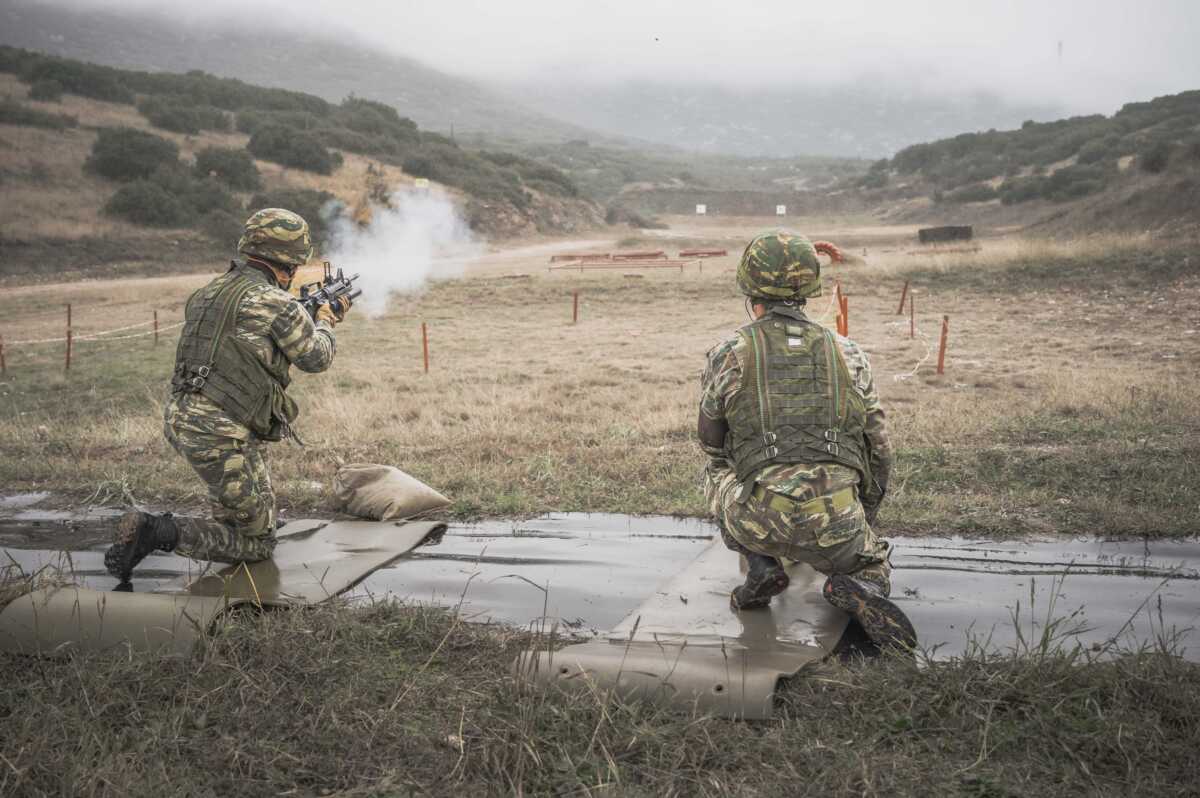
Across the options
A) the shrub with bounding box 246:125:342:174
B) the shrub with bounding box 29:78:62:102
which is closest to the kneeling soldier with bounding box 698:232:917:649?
the shrub with bounding box 246:125:342:174

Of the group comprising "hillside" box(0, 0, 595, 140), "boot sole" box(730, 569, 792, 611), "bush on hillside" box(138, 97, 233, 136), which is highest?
"hillside" box(0, 0, 595, 140)

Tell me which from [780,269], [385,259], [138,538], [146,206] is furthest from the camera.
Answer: [146,206]

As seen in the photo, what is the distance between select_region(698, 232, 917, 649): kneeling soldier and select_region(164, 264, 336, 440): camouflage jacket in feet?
7.14

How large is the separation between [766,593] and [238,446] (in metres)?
2.70

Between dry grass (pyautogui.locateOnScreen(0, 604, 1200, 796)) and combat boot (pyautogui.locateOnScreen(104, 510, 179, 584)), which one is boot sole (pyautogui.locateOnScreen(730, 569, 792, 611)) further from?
combat boot (pyautogui.locateOnScreen(104, 510, 179, 584))

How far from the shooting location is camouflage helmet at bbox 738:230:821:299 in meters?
3.88

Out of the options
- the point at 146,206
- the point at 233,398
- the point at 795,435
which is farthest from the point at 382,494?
the point at 146,206

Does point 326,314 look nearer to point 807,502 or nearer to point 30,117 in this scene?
point 807,502

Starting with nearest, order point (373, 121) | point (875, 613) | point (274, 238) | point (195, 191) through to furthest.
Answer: point (875, 613)
point (274, 238)
point (195, 191)
point (373, 121)

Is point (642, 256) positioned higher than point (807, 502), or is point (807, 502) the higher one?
point (642, 256)

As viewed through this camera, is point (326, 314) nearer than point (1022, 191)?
Yes

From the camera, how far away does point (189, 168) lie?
32125 mm

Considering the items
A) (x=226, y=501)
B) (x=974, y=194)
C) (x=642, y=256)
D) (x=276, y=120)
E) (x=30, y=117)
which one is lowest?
(x=226, y=501)

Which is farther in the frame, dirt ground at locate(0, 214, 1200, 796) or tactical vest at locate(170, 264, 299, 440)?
tactical vest at locate(170, 264, 299, 440)
